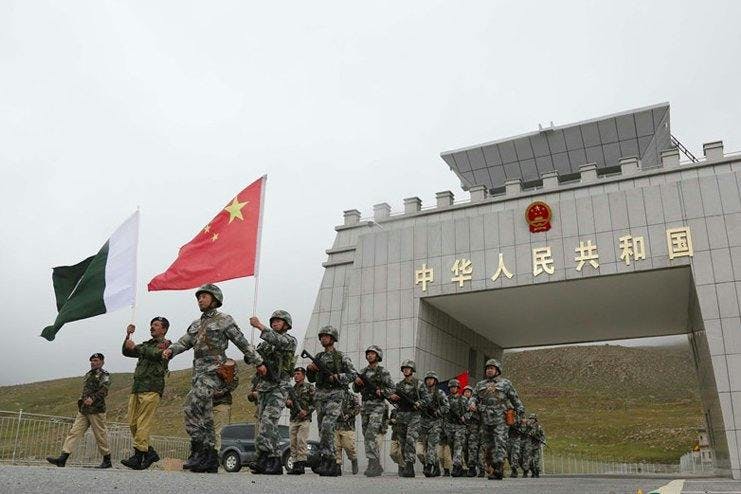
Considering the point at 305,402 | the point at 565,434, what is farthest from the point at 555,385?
the point at 305,402

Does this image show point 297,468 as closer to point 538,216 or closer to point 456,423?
point 456,423

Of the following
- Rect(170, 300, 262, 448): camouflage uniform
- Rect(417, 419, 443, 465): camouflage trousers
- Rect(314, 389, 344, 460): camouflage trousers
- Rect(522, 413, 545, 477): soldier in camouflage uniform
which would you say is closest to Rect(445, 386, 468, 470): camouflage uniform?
Rect(417, 419, 443, 465): camouflage trousers

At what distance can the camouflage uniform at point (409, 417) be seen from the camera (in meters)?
10.5

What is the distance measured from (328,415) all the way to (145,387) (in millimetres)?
2530

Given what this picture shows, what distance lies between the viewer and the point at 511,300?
18531 mm

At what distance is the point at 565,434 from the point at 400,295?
132ft

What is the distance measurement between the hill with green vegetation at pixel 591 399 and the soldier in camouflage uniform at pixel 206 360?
1310 inches

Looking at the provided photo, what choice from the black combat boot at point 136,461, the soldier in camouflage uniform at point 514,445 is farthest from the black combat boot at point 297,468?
the soldier in camouflage uniform at point 514,445

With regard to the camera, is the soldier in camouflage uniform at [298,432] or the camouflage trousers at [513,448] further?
the camouflage trousers at [513,448]

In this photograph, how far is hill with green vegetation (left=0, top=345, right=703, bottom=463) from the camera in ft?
160

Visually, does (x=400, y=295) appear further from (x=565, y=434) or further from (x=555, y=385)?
(x=555, y=385)

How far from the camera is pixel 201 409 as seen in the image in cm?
657

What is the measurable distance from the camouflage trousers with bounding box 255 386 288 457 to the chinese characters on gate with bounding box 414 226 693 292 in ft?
36.1

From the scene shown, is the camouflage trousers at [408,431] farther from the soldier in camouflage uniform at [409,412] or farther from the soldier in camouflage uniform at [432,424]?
the soldier in camouflage uniform at [432,424]
